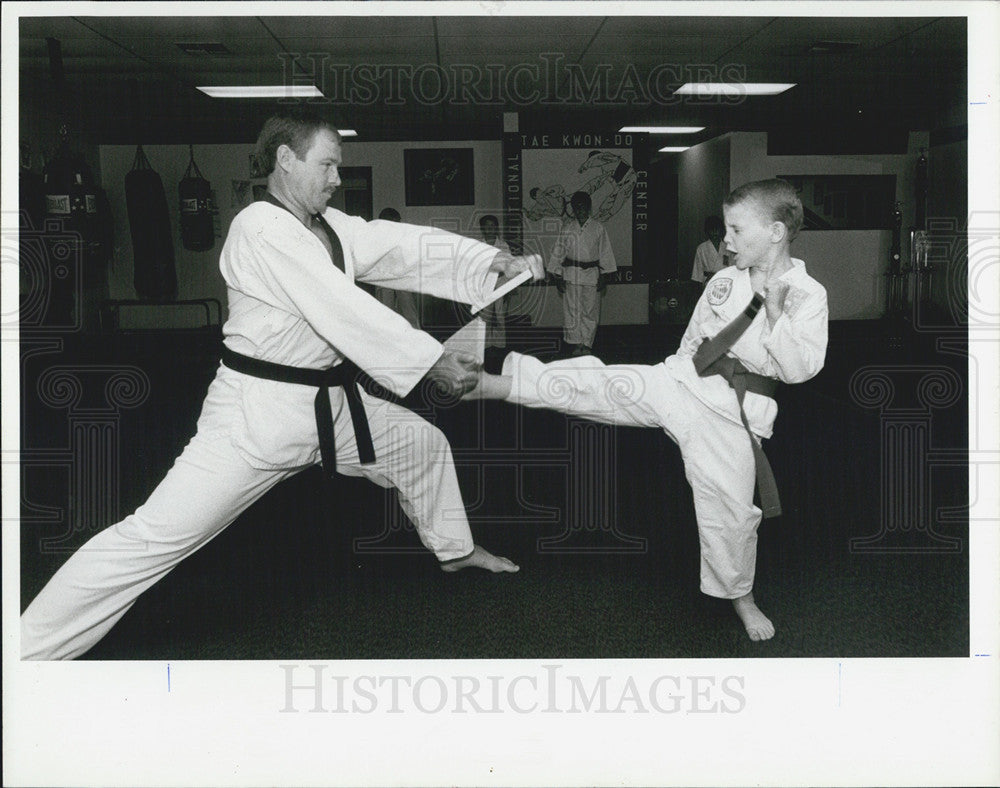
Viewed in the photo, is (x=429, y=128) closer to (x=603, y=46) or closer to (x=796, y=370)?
(x=603, y=46)

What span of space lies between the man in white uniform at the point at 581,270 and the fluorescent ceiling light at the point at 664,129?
218mm

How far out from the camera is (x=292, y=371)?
6.79 feet

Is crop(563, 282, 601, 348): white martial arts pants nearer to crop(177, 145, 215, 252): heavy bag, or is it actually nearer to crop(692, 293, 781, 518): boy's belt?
crop(692, 293, 781, 518): boy's belt

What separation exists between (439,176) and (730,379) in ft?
3.69

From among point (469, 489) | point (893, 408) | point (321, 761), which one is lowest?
point (321, 761)

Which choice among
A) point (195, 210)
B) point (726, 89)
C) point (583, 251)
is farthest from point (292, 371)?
point (726, 89)

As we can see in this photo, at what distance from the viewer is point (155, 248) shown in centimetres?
303

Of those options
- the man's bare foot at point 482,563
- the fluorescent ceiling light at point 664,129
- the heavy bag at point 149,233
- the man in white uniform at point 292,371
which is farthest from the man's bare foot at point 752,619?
the heavy bag at point 149,233

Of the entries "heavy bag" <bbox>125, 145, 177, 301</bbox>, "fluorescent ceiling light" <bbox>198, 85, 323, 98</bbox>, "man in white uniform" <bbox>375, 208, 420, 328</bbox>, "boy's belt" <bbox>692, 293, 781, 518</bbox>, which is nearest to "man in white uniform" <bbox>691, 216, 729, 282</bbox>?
"boy's belt" <bbox>692, 293, 781, 518</bbox>

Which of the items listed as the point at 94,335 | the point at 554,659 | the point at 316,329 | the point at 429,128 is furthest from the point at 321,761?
the point at 429,128

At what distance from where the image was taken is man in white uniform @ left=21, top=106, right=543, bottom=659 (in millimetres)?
1942

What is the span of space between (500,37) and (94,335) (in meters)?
1.33

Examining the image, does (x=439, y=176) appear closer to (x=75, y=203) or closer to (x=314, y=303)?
(x=314, y=303)

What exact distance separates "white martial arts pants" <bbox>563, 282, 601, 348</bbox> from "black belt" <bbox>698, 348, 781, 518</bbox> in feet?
1.44
